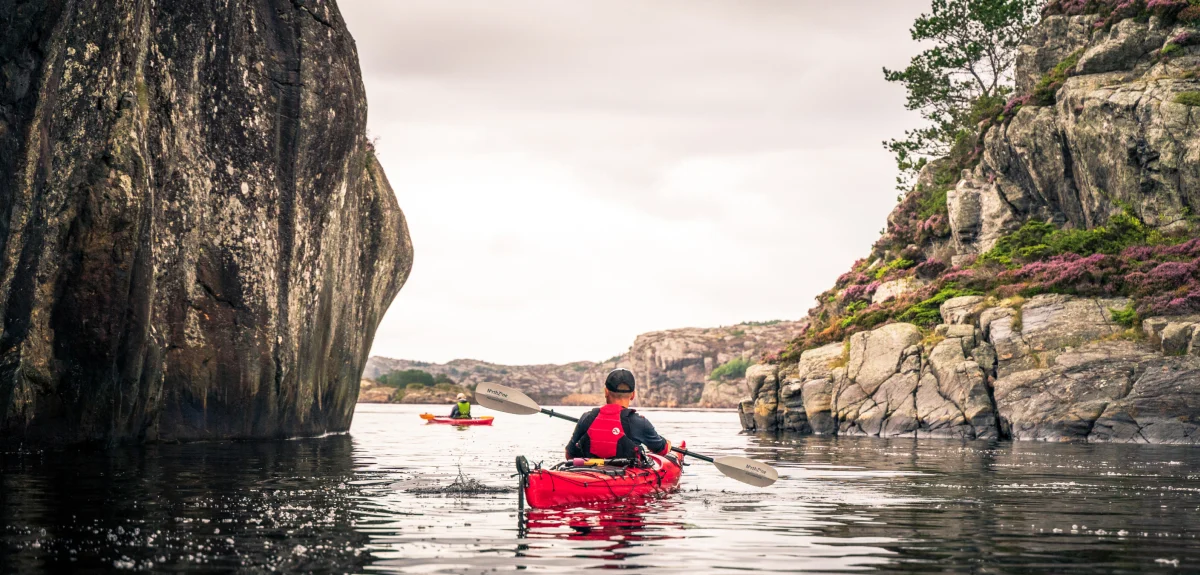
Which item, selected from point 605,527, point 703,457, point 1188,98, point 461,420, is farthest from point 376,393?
point 605,527

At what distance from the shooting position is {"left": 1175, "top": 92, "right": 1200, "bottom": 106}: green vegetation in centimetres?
4450

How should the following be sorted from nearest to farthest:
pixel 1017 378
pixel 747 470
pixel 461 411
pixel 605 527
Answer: pixel 605 527, pixel 747 470, pixel 1017 378, pixel 461 411

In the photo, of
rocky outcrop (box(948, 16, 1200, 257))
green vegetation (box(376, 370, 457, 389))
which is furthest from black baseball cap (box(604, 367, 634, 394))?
green vegetation (box(376, 370, 457, 389))

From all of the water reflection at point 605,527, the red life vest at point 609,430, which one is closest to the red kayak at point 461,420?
the red life vest at point 609,430

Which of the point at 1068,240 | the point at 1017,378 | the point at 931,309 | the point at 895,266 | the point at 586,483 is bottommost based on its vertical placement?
the point at 586,483

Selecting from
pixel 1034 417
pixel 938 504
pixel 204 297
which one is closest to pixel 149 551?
pixel 938 504

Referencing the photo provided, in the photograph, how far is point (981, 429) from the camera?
40969mm

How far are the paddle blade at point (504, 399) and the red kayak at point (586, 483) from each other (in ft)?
9.91

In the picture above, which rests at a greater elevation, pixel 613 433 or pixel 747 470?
pixel 613 433

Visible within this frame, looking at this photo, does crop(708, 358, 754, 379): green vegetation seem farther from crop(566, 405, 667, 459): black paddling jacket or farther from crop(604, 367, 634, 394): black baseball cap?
crop(604, 367, 634, 394): black baseball cap

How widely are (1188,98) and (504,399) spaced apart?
123 feet

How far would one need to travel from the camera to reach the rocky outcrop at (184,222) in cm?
2297

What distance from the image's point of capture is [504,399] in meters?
19.5

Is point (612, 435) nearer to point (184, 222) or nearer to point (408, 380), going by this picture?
point (184, 222)
